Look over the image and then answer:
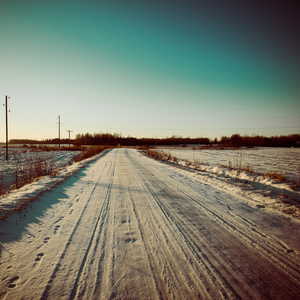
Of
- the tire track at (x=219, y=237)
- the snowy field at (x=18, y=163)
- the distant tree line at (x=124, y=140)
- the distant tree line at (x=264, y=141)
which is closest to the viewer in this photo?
the tire track at (x=219, y=237)

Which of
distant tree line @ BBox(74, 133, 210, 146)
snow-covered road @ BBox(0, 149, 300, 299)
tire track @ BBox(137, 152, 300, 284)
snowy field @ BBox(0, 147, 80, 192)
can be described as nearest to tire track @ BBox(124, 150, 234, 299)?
→ snow-covered road @ BBox(0, 149, 300, 299)

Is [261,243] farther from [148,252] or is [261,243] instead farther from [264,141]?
[264,141]

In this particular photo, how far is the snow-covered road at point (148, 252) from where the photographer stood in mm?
1935

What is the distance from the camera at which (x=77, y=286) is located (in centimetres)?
195

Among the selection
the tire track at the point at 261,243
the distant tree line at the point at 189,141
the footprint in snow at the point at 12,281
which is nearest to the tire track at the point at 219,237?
the tire track at the point at 261,243

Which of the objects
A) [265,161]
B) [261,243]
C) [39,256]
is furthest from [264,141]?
[39,256]

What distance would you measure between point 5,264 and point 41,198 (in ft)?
9.71

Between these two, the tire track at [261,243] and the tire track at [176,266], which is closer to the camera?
the tire track at [176,266]

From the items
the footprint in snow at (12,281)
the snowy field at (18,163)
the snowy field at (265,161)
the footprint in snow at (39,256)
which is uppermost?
the snowy field at (265,161)

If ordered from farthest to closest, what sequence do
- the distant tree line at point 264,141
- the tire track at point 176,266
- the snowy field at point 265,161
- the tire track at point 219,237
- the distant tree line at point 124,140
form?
the distant tree line at point 124,140, the distant tree line at point 264,141, the snowy field at point 265,161, the tire track at point 219,237, the tire track at point 176,266

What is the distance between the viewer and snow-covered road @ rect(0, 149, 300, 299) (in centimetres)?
193

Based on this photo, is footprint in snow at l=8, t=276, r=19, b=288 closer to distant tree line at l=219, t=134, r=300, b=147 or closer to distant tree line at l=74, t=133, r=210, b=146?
distant tree line at l=219, t=134, r=300, b=147

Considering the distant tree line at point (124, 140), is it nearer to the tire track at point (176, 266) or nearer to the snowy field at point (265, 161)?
the snowy field at point (265, 161)

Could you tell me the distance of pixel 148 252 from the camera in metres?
2.58
